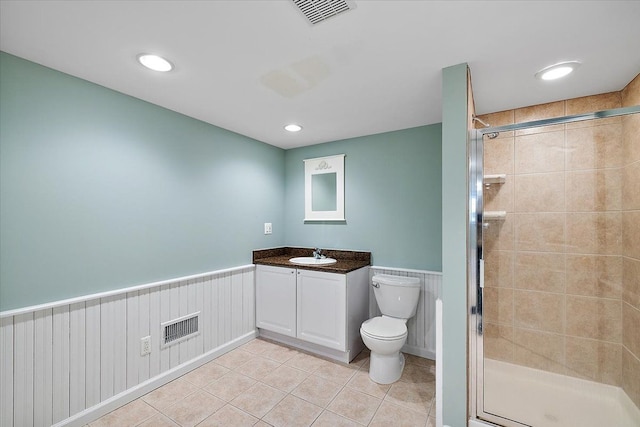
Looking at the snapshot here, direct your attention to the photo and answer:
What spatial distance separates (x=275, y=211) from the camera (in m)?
3.52

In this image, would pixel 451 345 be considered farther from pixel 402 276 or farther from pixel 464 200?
pixel 402 276

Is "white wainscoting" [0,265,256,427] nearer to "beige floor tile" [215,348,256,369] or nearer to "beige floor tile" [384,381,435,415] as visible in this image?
"beige floor tile" [215,348,256,369]

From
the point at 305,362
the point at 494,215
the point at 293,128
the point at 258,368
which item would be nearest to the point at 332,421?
the point at 305,362

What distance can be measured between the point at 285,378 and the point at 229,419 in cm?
58

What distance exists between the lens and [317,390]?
85.5 inches

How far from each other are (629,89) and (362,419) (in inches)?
113

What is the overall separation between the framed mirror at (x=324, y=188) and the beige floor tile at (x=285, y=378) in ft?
5.33

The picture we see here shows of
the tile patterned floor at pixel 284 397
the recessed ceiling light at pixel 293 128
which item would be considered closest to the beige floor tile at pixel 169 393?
the tile patterned floor at pixel 284 397

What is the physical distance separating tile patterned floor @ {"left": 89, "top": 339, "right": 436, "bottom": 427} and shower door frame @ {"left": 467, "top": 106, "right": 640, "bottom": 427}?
1.16ft

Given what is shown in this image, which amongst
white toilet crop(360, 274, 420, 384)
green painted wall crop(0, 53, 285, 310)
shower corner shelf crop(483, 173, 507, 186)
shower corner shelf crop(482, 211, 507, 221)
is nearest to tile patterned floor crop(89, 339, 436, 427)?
white toilet crop(360, 274, 420, 384)

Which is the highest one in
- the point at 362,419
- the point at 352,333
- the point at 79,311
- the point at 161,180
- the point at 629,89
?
the point at 629,89

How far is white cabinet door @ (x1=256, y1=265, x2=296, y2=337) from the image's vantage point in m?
2.84

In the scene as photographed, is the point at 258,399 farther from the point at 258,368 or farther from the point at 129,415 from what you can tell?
the point at 129,415

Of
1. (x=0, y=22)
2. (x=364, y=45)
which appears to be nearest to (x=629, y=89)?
(x=364, y=45)
